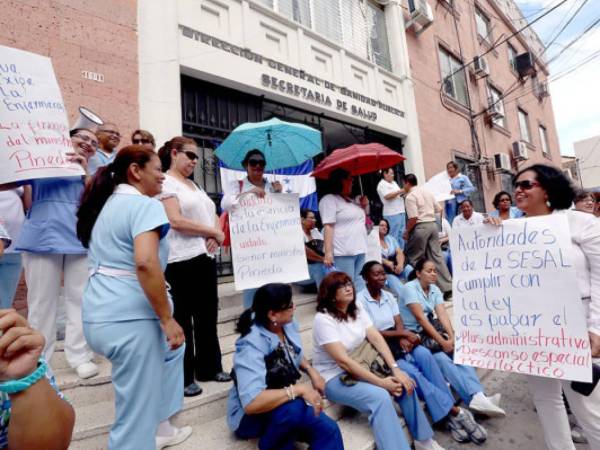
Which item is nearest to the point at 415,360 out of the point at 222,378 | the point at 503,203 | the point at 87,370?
the point at 222,378

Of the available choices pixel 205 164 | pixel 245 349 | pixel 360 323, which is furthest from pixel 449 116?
pixel 245 349

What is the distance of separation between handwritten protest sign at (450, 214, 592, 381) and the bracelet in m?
1.97

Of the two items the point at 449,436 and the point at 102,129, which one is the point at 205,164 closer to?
the point at 102,129

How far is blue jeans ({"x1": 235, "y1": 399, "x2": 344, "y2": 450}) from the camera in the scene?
195 centimetres

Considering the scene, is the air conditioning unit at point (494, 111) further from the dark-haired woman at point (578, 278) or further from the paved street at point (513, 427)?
the dark-haired woman at point (578, 278)

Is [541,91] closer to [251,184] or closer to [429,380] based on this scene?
[429,380]

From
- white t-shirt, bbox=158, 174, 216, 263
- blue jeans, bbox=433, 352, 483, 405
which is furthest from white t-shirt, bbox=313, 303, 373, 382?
white t-shirt, bbox=158, 174, 216, 263

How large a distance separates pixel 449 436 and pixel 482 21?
15.7 metres

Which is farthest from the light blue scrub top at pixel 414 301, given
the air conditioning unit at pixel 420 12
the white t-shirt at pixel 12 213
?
the air conditioning unit at pixel 420 12

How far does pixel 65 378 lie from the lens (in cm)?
234

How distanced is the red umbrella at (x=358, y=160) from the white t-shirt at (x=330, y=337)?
2012mm

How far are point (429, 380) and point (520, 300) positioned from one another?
1.38m

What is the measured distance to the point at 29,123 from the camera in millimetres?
2205

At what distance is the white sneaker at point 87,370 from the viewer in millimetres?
2338
